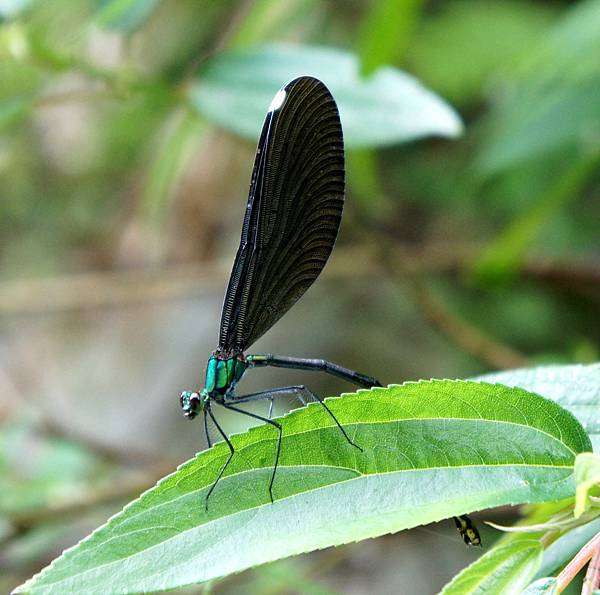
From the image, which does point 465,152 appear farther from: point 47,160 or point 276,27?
point 47,160

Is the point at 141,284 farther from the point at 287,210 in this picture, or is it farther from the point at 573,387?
the point at 573,387

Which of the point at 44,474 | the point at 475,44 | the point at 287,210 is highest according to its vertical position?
the point at 475,44

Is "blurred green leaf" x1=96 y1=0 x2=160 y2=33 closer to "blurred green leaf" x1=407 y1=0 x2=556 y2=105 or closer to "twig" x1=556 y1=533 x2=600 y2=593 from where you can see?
"twig" x1=556 y1=533 x2=600 y2=593

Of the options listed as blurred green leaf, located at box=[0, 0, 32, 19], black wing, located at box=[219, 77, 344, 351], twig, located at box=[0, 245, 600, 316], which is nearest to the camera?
black wing, located at box=[219, 77, 344, 351]

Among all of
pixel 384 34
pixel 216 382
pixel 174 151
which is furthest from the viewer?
pixel 174 151

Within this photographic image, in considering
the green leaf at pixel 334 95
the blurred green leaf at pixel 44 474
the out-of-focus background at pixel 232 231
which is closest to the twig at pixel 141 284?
the out-of-focus background at pixel 232 231

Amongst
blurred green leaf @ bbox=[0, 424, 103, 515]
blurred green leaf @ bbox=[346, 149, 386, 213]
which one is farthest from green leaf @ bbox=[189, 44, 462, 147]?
blurred green leaf @ bbox=[0, 424, 103, 515]

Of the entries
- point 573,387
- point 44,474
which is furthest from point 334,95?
point 44,474
